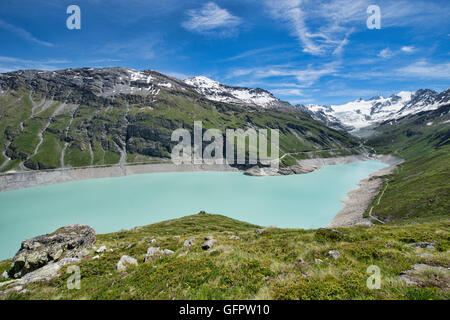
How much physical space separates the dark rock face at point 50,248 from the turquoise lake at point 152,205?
41.1 metres

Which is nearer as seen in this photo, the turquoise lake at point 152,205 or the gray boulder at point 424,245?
the gray boulder at point 424,245

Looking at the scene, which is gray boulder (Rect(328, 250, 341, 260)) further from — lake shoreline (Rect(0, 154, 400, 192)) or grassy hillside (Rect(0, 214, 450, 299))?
lake shoreline (Rect(0, 154, 400, 192))

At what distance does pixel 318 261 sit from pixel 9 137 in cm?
24533

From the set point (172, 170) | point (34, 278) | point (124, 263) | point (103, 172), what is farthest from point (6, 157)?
point (124, 263)

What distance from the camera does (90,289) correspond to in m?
10.1

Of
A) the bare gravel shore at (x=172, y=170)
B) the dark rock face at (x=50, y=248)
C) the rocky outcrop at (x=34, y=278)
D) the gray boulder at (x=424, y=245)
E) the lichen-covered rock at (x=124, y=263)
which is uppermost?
the gray boulder at (x=424, y=245)

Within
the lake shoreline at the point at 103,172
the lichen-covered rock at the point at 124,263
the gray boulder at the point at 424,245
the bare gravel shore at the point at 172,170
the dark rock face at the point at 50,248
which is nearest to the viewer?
the gray boulder at the point at 424,245

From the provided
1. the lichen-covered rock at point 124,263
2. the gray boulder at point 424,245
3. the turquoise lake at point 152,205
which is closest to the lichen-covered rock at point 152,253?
the lichen-covered rock at point 124,263

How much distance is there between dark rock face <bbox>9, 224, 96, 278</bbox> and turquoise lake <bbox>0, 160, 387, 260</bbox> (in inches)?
1619

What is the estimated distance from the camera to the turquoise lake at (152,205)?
61156 mm

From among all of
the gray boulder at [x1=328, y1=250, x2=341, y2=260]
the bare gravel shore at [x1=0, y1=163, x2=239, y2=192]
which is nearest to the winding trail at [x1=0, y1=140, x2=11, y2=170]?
the bare gravel shore at [x1=0, y1=163, x2=239, y2=192]

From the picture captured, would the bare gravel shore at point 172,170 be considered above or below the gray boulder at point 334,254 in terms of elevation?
below

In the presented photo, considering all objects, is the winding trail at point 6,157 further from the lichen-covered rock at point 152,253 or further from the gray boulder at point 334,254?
the gray boulder at point 334,254

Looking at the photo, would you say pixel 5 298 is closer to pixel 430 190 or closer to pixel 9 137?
pixel 430 190
